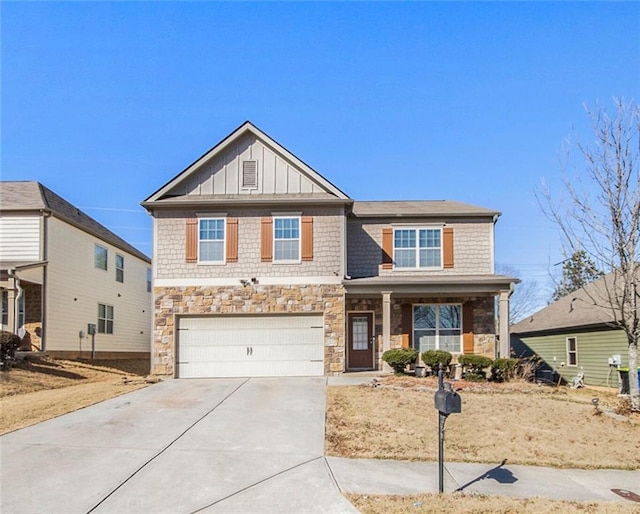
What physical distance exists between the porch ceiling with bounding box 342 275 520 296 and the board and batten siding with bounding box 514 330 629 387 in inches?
202

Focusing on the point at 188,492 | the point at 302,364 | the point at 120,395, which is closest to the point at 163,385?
the point at 120,395

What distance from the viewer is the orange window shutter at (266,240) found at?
17688mm

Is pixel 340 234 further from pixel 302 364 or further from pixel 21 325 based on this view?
pixel 21 325

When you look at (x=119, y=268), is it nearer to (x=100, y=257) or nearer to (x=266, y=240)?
(x=100, y=257)

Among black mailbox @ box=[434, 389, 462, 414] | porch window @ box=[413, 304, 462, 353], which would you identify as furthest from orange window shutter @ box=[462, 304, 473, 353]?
black mailbox @ box=[434, 389, 462, 414]

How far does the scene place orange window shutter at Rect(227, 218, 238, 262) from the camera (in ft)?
58.1

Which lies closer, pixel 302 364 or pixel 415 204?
pixel 302 364

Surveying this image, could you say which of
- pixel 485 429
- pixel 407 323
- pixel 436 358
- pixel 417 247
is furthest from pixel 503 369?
pixel 485 429

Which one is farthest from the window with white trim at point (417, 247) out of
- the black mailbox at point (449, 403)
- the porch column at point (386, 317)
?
Answer: the black mailbox at point (449, 403)

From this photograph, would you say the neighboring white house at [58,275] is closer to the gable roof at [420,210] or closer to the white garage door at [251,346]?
the white garage door at [251,346]

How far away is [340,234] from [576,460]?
992 centimetres

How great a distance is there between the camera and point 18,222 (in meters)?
19.9

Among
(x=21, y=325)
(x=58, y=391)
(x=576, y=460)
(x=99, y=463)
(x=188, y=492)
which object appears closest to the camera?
(x=188, y=492)

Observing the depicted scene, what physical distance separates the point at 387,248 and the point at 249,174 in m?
5.09
